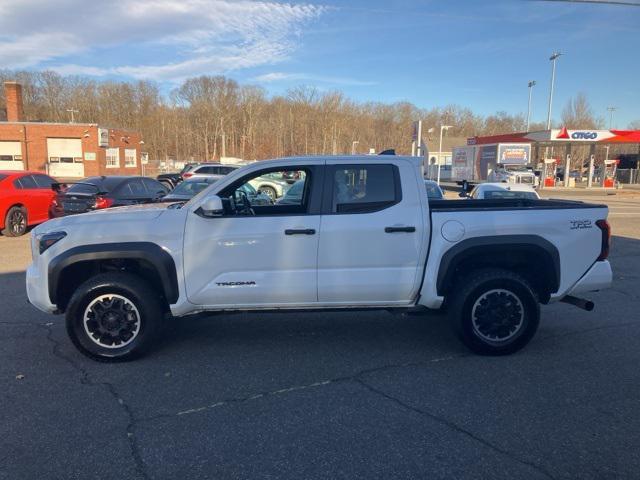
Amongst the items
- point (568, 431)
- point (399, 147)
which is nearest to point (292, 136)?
point (399, 147)

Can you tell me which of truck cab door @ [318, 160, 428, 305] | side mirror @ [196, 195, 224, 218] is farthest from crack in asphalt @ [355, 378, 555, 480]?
side mirror @ [196, 195, 224, 218]

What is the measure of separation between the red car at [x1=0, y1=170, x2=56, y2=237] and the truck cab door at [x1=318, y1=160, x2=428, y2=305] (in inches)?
424

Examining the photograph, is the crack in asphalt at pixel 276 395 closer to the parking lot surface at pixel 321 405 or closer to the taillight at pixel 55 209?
the parking lot surface at pixel 321 405

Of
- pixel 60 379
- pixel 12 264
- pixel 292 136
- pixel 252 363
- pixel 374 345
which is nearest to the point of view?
pixel 60 379

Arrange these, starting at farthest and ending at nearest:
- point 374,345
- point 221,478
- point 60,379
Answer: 1. point 374,345
2. point 60,379
3. point 221,478

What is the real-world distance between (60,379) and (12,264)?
607 cm

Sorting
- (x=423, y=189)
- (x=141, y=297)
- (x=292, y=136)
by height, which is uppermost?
(x=292, y=136)

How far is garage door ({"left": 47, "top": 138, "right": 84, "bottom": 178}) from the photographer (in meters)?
47.1

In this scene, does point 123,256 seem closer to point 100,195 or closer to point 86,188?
point 100,195

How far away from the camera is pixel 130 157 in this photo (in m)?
55.9

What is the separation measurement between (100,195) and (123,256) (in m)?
8.35

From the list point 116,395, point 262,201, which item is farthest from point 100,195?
point 116,395

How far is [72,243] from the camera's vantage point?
4559 millimetres

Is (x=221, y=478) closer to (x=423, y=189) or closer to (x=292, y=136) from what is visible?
(x=423, y=189)
